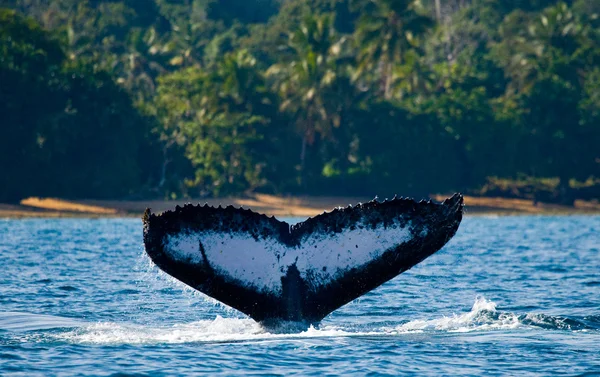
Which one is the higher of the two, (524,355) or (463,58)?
(463,58)

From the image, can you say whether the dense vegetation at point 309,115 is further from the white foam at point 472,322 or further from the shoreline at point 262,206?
the white foam at point 472,322

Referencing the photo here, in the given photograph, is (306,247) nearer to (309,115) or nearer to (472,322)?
(472,322)

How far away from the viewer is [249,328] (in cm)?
1438

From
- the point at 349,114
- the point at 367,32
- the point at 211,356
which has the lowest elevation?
the point at 211,356

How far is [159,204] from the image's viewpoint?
66.6 meters

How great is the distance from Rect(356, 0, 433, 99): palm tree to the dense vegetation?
0.09 m

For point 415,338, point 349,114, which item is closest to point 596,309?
point 415,338

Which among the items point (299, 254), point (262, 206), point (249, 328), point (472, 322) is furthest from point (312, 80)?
point (299, 254)

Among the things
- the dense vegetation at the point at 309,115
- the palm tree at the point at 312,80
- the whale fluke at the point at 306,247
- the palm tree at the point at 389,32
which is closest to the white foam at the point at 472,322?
the whale fluke at the point at 306,247

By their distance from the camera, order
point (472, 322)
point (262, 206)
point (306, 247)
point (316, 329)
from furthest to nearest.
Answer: point (262, 206)
point (472, 322)
point (316, 329)
point (306, 247)

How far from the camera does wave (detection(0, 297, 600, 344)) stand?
543 inches

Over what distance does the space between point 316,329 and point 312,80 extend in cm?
5716

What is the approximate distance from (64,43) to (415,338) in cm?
5852

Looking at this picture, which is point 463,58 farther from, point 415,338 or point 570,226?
point 415,338
